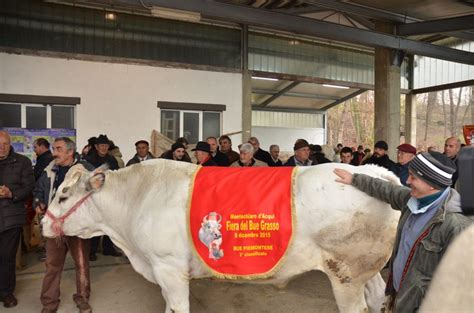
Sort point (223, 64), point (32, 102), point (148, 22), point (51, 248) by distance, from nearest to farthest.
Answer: point (51, 248)
point (32, 102)
point (148, 22)
point (223, 64)

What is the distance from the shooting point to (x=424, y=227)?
6.59 feet

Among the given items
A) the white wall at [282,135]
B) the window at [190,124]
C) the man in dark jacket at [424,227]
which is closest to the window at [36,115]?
the window at [190,124]

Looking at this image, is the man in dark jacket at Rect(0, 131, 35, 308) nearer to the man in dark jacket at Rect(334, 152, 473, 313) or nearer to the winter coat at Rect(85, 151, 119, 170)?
the winter coat at Rect(85, 151, 119, 170)

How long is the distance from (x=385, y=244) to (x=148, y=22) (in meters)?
9.33

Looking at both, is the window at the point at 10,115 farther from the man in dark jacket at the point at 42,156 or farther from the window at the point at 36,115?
the man in dark jacket at the point at 42,156

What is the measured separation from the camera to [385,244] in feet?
9.59

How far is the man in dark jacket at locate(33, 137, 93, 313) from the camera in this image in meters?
3.77

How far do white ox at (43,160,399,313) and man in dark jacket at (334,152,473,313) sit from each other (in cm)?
64

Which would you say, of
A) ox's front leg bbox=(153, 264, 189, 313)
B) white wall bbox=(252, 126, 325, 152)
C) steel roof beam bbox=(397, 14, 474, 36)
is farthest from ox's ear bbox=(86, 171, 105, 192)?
white wall bbox=(252, 126, 325, 152)

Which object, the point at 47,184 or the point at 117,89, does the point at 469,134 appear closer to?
the point at 47,184

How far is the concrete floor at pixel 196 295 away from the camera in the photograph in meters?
4.10

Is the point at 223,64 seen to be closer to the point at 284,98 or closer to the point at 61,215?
the point at 284,98

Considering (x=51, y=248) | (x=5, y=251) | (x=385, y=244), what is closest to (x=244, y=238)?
(x=385, y=244)

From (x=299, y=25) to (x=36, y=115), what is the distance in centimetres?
650
